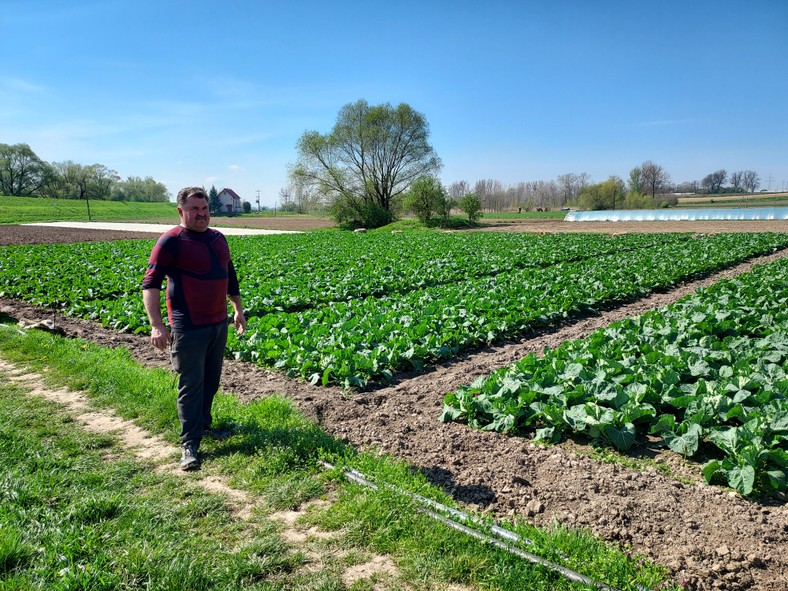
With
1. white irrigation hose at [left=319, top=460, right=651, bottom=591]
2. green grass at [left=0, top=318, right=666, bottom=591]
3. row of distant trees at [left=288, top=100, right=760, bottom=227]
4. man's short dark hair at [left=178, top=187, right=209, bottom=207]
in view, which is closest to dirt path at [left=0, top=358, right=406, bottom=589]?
green grass at [left=0, top=318, right=666, bottom=591]

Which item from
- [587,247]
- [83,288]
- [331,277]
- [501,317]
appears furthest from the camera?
[587,247]

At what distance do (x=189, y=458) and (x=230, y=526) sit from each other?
1137 mm

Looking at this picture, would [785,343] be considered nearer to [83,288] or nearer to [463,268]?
[463,268]

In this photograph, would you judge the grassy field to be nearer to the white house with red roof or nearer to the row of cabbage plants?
the white house with red roof

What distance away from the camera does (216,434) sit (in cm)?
508

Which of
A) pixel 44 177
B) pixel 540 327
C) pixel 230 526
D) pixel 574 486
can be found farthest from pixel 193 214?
pixel 44 177

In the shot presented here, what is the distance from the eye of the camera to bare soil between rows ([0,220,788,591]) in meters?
3.24

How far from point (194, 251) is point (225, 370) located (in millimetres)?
3457

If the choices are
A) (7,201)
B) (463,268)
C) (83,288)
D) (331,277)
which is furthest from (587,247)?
(7,201)

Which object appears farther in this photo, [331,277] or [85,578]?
[331,277]

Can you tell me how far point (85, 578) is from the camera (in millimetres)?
2920

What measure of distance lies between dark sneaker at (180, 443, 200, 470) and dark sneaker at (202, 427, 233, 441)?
43cm

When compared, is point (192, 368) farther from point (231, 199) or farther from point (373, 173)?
point (231, 199)

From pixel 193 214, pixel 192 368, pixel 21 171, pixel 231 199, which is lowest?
pixel 192 368
